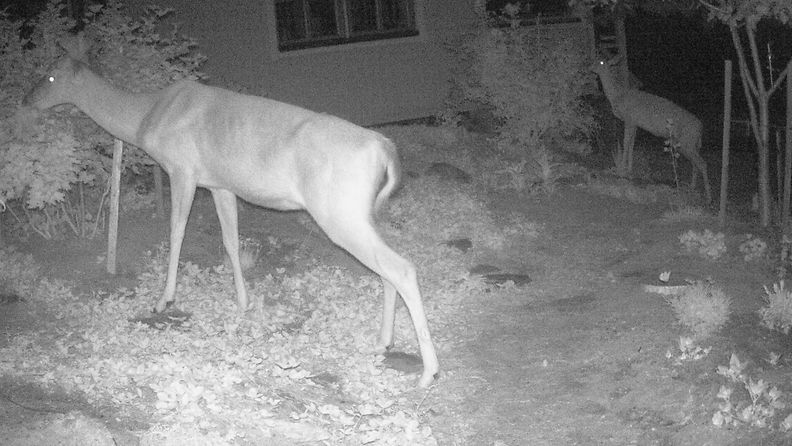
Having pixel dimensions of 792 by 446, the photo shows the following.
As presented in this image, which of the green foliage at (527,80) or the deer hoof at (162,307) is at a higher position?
the green foliage at (527,80)

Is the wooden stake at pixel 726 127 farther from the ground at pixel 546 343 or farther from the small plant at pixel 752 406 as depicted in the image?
the small plant at pixel 752 406

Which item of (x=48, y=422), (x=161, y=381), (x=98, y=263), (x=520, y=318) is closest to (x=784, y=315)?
(x=520, y=318)

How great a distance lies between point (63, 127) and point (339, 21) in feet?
27.8

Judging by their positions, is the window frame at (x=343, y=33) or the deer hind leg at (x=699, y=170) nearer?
Answer: the deer hind leg at (x=699, y=170)

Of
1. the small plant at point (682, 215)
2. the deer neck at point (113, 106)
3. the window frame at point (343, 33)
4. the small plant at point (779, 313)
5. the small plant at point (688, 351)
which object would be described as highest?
the window frame at point (343, 33)

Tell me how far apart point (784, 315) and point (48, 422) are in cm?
526

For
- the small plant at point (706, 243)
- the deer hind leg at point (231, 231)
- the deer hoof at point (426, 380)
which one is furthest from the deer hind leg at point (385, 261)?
the small plant at point (706, 243)

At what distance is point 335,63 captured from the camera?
50.8 feet

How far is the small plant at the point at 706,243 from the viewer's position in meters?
8.99

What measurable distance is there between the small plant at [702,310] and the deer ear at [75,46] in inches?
226

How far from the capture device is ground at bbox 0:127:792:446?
5.25 metres

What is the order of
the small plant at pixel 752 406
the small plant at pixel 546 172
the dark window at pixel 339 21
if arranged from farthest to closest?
1. the dark window at pixel 339 21
2. the small plant at pixel 546 172
3. the small plant at pixel 752 406

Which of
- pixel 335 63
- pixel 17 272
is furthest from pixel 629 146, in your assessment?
pixel 17 272

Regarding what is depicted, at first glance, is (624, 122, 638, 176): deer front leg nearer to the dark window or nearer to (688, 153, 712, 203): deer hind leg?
(688, 153, 712, 203): deer hind leg
